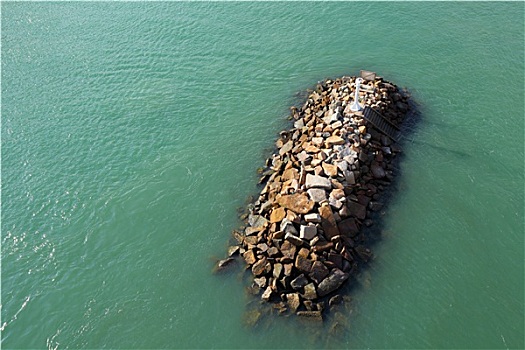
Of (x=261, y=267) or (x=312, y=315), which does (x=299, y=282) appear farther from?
(x=261, y=267)

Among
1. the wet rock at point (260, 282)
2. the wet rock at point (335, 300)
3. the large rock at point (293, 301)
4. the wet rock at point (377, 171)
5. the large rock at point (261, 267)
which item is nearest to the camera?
the large rock at point (293, 301)

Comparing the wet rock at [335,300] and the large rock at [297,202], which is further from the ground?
the large rock at [297,202]

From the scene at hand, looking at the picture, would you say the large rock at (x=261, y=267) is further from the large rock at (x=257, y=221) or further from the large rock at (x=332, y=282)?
the large rock at (x=332, y=282)

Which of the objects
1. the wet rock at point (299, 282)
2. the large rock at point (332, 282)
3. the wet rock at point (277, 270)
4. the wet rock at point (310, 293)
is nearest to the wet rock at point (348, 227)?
the large rock at point (332, 282)

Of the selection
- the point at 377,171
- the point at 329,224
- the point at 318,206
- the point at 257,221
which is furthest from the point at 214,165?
the point at 377,171

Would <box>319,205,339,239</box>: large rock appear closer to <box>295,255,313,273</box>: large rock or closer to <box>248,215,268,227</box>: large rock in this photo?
<box>295,255,313,273</box>: large rock

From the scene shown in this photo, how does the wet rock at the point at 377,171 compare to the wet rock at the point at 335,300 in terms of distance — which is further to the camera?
the wet rock at the point at 377,171
